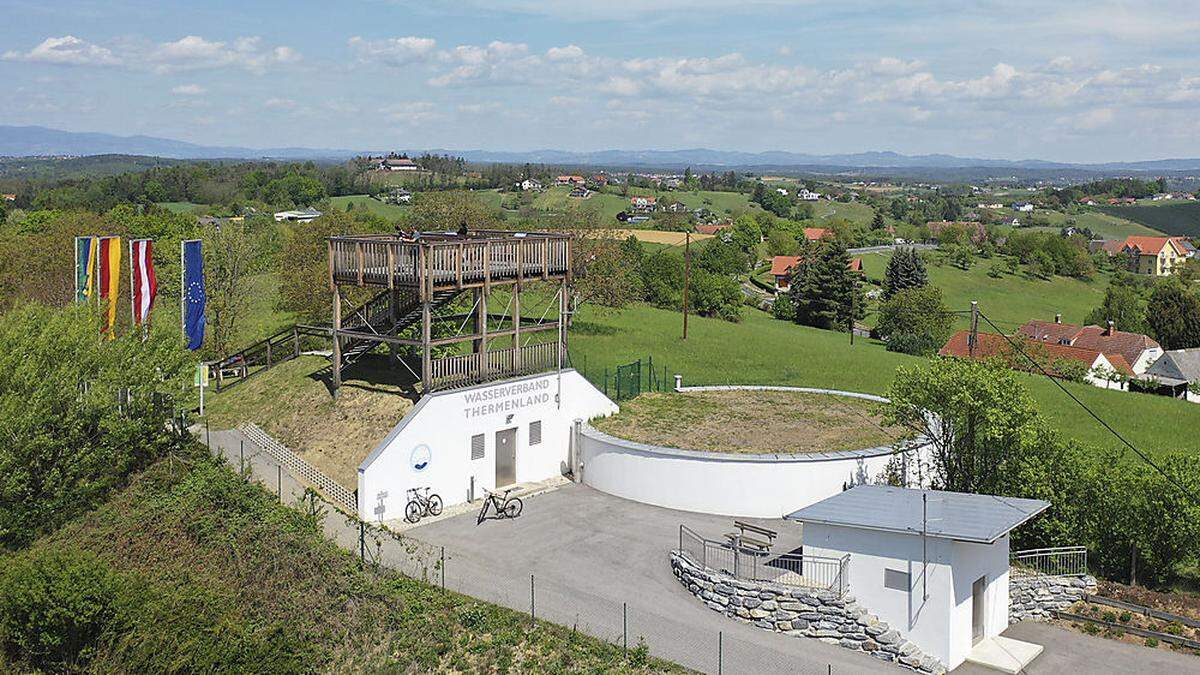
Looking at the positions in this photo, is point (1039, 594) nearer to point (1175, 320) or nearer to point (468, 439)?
point (468, 439)

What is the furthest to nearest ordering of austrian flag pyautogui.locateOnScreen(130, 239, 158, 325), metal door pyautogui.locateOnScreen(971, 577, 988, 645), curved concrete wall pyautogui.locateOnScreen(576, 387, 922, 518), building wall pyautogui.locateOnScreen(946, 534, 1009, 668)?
austrian flag pyautogui.locateOnScreen(130, 239, 158, 325), curved concrete wall pyautogui.locateOnScreen(576, 387, 922, 518), metal door pyautogui.locateOnScreen(971, 577, 988, 645), building wall pyautogui.locateOnScreen(946, 534, 1009, 668)

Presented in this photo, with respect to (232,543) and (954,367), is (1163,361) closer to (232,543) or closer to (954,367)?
(954,367)

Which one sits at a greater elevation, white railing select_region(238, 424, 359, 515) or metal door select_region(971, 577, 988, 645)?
white railing select_region(238, 424, 359, 515)

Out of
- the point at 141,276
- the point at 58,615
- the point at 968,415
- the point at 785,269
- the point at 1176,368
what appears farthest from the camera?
the point at 785,269

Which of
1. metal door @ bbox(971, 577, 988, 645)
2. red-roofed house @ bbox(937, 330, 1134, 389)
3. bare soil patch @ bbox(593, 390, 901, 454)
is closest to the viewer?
metal door @ bbox(971, 577, 988, 645)

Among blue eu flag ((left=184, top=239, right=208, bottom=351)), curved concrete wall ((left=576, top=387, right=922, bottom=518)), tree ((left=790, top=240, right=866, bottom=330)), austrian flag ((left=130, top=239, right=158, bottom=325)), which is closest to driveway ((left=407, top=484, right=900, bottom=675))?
curved concrete wall ((left=576, top=387, right=922, bottom=518))

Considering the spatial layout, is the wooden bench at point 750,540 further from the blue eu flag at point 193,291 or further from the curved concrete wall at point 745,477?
the blue eu flag at point 193,291

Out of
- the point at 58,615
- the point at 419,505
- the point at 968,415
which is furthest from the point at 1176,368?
the point at 58,615

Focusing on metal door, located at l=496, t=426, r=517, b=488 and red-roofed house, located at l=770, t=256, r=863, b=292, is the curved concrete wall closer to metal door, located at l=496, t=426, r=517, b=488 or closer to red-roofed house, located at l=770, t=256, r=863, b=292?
metal door, located at l=496, t=426, r=517, b=488
